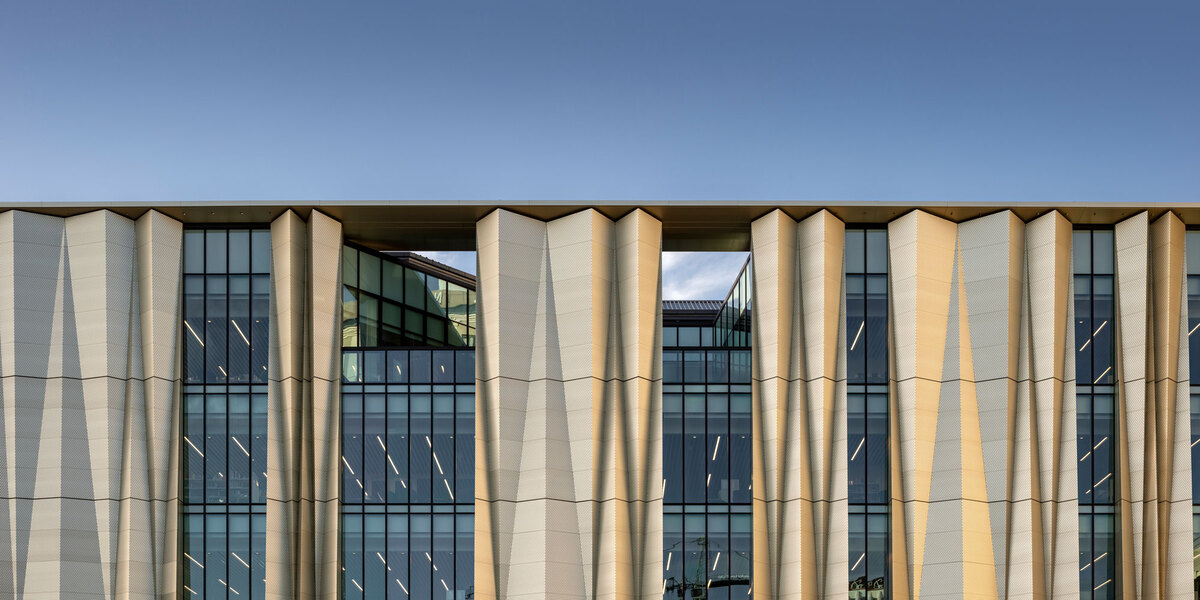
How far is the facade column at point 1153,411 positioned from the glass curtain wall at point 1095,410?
352 millimetres

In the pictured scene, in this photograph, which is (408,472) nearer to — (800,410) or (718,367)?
(718,367)

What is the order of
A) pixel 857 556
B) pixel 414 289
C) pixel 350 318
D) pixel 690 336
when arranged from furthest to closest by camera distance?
pixel 690 336
pixel 414 289
pixel 350 318
pixel 857 556

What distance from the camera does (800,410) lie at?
35.8m

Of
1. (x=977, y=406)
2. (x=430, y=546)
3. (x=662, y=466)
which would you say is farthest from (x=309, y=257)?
(x=977, y=406)

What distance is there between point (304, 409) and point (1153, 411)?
27291 mm

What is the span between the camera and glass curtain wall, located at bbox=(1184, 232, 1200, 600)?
3588cm

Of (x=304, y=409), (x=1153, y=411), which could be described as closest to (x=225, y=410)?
(x=304, y=409)

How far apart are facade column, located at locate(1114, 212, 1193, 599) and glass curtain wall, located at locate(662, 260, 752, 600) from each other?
11.9 m

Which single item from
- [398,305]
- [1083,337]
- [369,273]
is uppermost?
[369,273]

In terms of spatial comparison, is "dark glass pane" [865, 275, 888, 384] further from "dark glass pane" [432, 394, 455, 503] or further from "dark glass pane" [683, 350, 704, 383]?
"dark glass pane" [432, 394, 455, 503]

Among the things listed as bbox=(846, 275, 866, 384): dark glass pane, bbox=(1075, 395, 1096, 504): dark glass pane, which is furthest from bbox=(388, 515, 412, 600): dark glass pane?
bbox=(1075, 395, 1096, 504): dark glass pane

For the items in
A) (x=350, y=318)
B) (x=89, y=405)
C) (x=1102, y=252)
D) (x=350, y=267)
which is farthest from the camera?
(x=350, y=267)

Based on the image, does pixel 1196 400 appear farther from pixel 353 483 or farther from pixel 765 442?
pixel 353 483

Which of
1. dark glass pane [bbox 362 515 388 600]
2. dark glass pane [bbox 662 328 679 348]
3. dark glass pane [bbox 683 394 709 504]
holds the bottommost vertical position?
dark glass pane [bbox 362 515 388 600]
